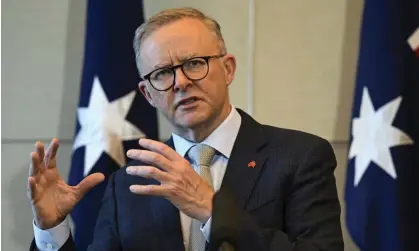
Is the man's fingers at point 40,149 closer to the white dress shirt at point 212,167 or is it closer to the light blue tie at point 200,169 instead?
the white dress shirt at point 212,167

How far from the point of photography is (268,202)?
138cm

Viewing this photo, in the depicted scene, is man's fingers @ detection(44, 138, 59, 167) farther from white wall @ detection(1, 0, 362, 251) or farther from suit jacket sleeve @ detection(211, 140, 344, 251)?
white wall @ detection(1, 0, 362, 251)

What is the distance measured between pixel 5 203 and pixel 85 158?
544 mm

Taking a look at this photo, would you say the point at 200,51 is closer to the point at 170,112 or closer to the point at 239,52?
the point at 170,112

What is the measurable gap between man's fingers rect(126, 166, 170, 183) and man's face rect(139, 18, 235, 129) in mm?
308

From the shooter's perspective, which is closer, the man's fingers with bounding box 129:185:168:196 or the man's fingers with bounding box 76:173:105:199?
the man's fingers with bounding box 129:185:168:196

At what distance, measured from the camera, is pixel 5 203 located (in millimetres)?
2484

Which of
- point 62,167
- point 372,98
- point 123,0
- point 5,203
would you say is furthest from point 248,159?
point 5,203

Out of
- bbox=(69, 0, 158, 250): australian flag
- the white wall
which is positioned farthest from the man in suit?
the white wall

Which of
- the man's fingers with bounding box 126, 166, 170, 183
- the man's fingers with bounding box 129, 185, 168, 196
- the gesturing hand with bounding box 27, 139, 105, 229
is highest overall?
the man's fingers with bounding box 126, 166, 170, 183

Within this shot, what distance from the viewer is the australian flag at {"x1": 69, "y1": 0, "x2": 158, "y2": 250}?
87.6 inches

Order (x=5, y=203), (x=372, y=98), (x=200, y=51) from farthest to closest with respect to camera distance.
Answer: (x=5, y=203) < (x=372, y=98) < (x=200, y=51)

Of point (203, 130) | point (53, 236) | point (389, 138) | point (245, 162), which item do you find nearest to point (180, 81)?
point (203, 130)

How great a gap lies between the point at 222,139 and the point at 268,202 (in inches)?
9.3
